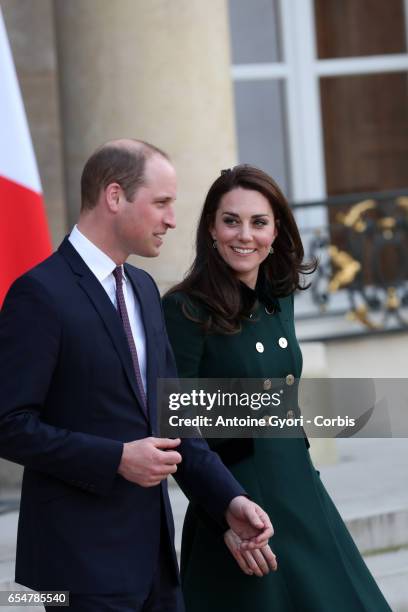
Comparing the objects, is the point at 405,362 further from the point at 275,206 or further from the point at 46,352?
the point at 46,352

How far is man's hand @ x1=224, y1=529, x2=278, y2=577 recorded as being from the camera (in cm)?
334

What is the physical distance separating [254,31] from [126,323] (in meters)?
6.68

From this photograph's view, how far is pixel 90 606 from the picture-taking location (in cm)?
298

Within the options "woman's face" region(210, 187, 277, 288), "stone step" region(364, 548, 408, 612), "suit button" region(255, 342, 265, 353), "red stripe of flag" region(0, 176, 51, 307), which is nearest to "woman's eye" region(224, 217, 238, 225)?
"woman's face" region(210, 187, 277, 288)

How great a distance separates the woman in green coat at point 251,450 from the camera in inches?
142

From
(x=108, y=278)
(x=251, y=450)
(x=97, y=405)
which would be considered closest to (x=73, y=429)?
(x=97, y=405)

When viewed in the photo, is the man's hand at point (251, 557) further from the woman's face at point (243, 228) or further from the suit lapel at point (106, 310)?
the woman's face at point (243, 228)

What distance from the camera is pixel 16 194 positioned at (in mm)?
5176

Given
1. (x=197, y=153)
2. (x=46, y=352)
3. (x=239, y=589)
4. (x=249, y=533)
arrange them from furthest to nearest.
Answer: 1. (x=197, y=153)
2. (x=239, y=589)
3. (x=249, y=533)
4. (x=46, y=352)

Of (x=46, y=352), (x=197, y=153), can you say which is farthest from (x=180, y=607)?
(x=197, y=153)

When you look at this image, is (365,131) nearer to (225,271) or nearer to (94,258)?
(225,271)

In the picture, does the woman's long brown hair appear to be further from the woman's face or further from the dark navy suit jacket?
the dark navy suit jacket

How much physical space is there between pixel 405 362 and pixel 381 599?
Answer: 5.15m

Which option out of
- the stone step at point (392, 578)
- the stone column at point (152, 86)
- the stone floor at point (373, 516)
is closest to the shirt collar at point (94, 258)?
the stone floor at point (373, 516)
